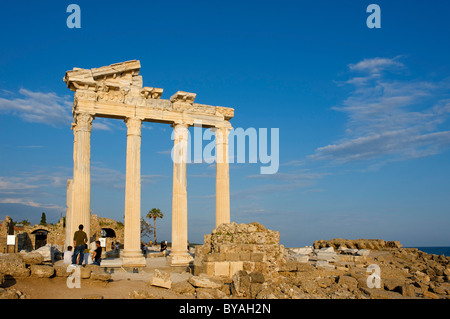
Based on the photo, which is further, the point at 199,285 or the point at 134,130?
the point at 134,130

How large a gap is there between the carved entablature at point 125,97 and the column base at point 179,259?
7.34 meters

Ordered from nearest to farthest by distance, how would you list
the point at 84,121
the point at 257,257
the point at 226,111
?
1. the point at 257,257
2. the point at 84,121
3. the point at 226,111

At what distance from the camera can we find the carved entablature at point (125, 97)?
20.9 meters

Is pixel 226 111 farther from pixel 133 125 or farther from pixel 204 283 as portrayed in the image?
pixel 204 283

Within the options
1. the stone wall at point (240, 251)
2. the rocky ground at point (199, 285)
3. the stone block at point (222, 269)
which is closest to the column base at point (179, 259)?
the rocky ground at point (199, 285)

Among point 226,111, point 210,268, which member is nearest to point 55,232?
point 226,111

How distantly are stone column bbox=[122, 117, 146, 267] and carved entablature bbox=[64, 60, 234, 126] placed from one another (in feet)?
2.95

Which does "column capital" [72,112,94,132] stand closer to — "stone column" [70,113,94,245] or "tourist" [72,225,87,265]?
"stone column" [70,113,94,245]

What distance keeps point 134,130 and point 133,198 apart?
3.57 m

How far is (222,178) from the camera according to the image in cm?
2470

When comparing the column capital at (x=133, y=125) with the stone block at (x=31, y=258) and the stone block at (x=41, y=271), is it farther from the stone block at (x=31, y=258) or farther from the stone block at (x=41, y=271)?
the stone block at (x=41, y=271)

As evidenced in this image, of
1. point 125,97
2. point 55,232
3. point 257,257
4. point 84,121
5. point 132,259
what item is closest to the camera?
point 257,257
